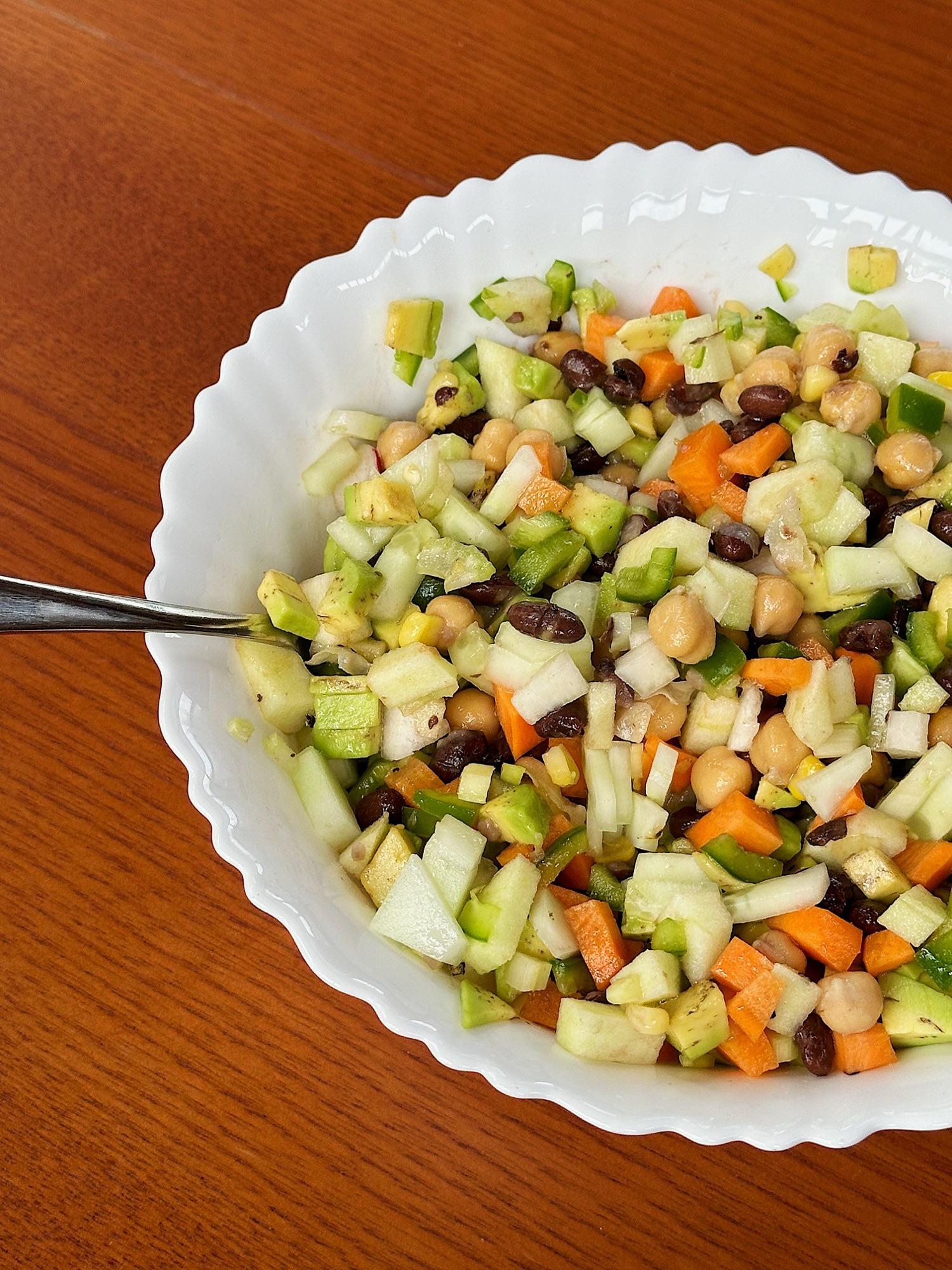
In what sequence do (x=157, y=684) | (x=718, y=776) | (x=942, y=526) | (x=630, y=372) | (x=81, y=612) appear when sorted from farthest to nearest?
1. (x=157, y=684)
2. (x=630, y=372)
3. (x=942, y=526)
4. (x=718, y=776)
5. (x=81, y=612)

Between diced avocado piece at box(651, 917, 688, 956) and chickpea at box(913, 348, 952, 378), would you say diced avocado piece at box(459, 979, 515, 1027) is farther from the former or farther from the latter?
chickpea at box(913, 348, 952, 378)

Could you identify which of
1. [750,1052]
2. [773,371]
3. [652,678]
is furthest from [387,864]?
[773,371]

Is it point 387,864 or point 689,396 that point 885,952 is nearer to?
point 387,864

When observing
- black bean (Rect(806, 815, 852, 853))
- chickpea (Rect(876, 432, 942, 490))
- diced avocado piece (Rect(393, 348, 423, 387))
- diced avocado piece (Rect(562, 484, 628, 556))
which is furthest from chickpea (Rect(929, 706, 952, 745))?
diced avocado piece (Rect(393, 348, 423, 387))

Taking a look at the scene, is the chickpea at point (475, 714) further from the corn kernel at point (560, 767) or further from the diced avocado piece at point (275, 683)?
the diced avocado piece at point (275, 683)


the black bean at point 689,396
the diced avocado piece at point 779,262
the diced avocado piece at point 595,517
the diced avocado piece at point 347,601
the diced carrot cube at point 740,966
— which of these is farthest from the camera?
the diced avocado piece at point 779,262

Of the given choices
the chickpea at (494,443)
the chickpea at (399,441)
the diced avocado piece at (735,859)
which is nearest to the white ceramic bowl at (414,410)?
the chickpea at (399,441)
